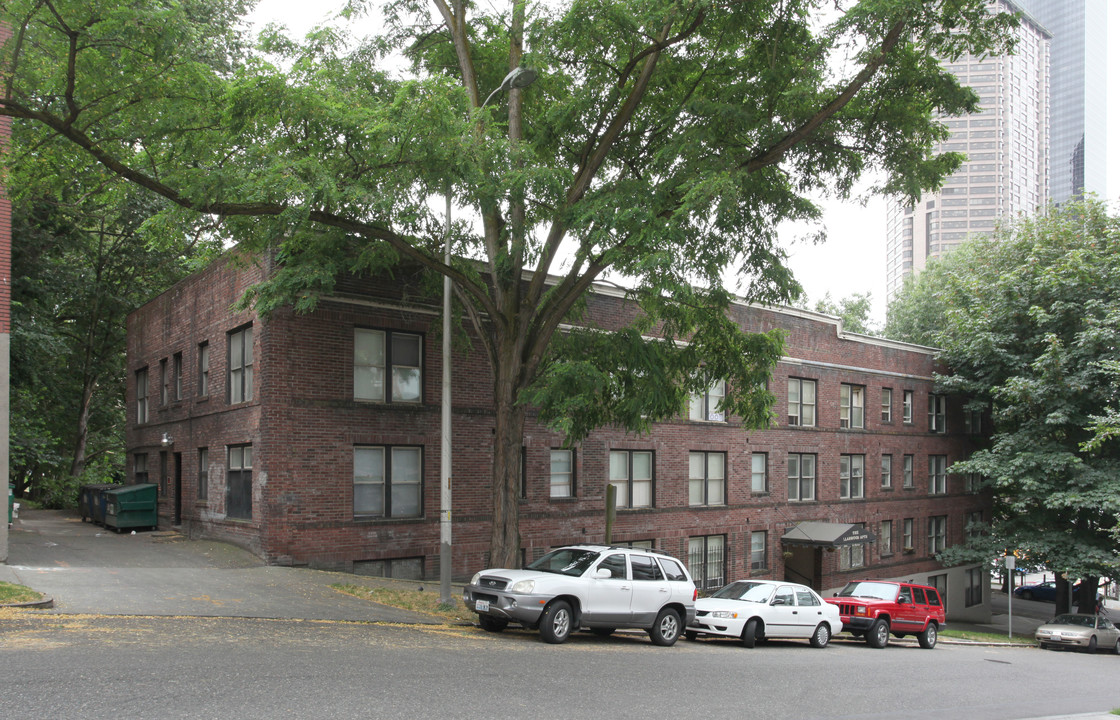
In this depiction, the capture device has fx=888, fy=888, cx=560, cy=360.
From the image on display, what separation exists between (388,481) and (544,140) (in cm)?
867

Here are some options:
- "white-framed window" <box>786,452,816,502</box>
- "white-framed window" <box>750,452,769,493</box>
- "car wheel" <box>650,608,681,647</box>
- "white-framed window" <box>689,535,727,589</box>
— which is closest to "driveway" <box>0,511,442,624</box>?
"car wheel" <box>650,608,681,647</box>

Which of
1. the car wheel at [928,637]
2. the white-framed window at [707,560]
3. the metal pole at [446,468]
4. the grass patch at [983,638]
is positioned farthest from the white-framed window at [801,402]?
the metal pole at [446,468]

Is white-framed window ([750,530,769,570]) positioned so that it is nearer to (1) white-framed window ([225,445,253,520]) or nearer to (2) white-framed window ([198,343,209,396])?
(1) white-framed window ([225,445,253,520])

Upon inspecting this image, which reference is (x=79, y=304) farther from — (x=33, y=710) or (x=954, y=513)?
(x=954, y=513)

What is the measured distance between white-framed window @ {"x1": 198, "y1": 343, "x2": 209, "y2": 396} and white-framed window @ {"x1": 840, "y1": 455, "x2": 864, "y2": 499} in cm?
2238

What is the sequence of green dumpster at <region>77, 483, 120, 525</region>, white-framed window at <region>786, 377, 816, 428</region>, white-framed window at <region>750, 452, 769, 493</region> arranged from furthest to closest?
1. white-framed window at <region>786, 377, 816, 428</region>
2. white-framed window at <region>750, 452, 769, 493</region>
3. green dumpster at <region>77, 483, 120, 525</region>

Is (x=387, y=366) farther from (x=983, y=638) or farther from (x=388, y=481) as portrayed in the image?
(x=983, y=638)

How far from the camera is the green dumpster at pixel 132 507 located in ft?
76.4

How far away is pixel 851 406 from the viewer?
33875 millimetres

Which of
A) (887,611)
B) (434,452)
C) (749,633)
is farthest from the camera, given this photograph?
(434,452)

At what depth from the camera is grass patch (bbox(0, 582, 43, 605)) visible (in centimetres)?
1287

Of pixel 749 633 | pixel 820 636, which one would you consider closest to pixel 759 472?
pixel 820 636

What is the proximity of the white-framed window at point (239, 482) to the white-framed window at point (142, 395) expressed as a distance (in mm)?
7705

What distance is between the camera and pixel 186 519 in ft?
75.5
